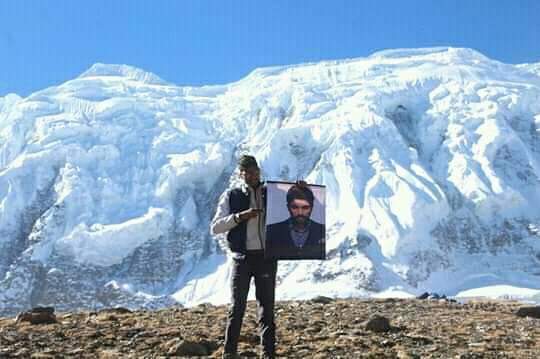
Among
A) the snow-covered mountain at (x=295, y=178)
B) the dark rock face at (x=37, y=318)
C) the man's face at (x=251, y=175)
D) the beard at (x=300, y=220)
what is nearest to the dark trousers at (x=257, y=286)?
the beard at (x=300, y=220)

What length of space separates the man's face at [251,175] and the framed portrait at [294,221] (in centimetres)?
12

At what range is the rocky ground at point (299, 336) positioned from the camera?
789cm

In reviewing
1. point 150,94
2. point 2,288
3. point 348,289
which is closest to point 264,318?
point 348,289

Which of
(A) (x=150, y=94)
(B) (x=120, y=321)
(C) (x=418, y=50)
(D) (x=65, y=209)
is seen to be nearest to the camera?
(B) (x=120, y=321)

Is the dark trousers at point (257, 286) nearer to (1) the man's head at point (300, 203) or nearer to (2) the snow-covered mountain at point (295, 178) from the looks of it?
(1) the man's head at point (300, 203)

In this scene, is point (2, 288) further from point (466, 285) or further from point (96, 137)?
point (466, 285)

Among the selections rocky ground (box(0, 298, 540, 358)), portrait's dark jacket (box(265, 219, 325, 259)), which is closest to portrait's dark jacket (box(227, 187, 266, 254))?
portrait's dark jacket (box(265, 219, 325, 259))

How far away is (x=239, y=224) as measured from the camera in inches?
268

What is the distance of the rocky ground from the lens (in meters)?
7.89

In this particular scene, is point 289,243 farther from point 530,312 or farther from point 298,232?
point 530,312

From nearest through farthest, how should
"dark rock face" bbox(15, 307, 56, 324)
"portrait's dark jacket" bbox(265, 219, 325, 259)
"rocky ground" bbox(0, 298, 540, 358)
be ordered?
1. "portrait's dark jacket" bbox(265, 219, 325, 259)
2. "rocky ground" bbox(0, 298, 540, 358)
3. "dark rock face" bbox(15, 307, 56, 324)

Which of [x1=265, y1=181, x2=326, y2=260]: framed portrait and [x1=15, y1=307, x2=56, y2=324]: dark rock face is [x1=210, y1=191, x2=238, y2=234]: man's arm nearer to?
[x1=265, y1=181, x2=326, y2=260]: framed portrait

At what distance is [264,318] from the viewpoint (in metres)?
6.74

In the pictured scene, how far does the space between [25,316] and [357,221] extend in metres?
72.0
